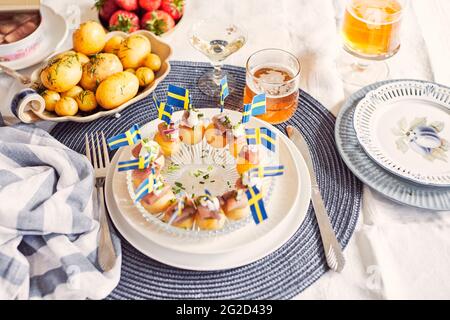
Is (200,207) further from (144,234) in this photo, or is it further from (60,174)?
(60,174)

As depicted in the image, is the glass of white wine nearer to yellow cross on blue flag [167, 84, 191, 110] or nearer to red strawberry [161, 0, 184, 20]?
red strawberry [161, 0, 184, 20]

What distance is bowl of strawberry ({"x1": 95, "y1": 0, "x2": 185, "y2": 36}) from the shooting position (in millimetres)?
1344

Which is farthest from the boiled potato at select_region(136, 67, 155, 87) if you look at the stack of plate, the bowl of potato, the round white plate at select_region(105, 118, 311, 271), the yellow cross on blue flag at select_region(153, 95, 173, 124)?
the stack of plate

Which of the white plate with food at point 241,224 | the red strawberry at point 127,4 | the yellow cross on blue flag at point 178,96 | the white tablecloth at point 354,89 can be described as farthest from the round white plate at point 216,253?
the red strawberry at point 127,4

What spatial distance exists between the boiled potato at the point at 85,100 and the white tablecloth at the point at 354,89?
25cm

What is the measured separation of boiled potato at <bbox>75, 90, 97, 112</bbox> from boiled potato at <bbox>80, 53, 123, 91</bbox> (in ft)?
0.08

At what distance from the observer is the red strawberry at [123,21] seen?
4.37 ft

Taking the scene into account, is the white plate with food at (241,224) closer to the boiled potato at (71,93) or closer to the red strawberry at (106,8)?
the boiled potato at (71,93)

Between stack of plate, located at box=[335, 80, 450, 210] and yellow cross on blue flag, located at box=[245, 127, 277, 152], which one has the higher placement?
yellow cross on blue flag, located at box=[245, 127, 277, 152]

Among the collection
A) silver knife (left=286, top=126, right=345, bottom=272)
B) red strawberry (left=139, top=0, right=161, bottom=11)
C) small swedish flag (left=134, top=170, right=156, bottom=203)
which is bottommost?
silver knife (left=286, top=126, right=345, bottom=272)

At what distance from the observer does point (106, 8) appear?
1.38 meters

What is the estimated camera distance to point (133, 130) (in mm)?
951

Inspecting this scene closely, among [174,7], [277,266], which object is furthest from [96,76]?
[277,266]

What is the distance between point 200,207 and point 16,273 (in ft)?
1.09
